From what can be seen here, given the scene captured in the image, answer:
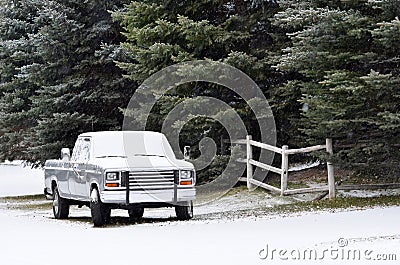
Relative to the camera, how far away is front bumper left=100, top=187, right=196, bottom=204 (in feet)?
45.4

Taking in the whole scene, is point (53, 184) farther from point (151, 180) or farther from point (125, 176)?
point (151, 180)

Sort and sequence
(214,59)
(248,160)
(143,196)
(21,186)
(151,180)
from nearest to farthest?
1. (143,196)
2. (151,180)
3. (248,160)
4. (214,59)
5. (21,186)

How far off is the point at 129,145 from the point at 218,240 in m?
5.20

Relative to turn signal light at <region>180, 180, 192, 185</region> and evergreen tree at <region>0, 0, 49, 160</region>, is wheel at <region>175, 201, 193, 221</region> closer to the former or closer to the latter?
turn signal light at <region>180, 180, 192, 185</region>

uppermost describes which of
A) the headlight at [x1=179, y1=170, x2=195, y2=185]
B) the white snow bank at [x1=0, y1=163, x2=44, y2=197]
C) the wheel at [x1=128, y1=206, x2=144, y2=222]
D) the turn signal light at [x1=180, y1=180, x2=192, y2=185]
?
the headlight at [x1=179, y1=170, x2=195, y2=185]

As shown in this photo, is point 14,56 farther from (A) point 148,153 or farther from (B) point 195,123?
(A) point 148,153

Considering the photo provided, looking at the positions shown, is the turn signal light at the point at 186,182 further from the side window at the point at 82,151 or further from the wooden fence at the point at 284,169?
the wooden fence at the point at 284,169

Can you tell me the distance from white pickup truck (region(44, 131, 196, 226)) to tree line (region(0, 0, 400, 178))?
3.82 metres

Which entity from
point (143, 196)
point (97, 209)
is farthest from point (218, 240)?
point (97, 209)

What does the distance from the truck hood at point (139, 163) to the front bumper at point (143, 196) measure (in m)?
0.48

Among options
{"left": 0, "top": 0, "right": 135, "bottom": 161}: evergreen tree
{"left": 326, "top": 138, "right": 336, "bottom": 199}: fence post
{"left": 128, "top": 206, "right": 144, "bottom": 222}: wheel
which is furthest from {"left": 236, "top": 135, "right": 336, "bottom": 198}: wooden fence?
{"left": 0, "top": 0, "right": 135, "bottom": 161}: evergreen tree

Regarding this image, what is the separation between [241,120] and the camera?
802 inches

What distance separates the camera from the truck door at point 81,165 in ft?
49.6

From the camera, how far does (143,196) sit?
548 inches
